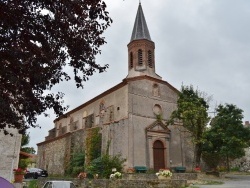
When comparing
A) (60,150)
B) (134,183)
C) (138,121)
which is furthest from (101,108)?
(134,183)

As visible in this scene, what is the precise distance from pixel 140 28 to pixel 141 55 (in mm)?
4535

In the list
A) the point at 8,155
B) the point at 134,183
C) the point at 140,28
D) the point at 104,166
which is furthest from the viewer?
the point at 140,28

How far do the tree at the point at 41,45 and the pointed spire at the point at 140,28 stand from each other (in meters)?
28.3

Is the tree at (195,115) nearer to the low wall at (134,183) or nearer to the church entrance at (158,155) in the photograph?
the church entrance at (158,155)

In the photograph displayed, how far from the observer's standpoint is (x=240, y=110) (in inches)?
998

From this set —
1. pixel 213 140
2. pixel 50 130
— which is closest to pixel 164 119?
pixel 213 140

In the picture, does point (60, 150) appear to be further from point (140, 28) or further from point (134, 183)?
point (134, 183)

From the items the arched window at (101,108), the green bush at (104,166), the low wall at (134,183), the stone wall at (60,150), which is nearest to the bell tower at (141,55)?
the arched window at (101,108)

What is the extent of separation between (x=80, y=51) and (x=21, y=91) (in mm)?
1426

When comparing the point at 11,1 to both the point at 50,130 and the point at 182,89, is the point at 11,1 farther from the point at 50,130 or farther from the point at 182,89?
the point at 50,130

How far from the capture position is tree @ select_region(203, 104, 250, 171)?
2406cm

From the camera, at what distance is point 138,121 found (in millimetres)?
26578

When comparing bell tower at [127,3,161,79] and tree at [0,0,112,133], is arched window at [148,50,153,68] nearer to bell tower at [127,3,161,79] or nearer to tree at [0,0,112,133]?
bell tower at [127,3,161,79]

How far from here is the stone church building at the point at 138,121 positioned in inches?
1016
